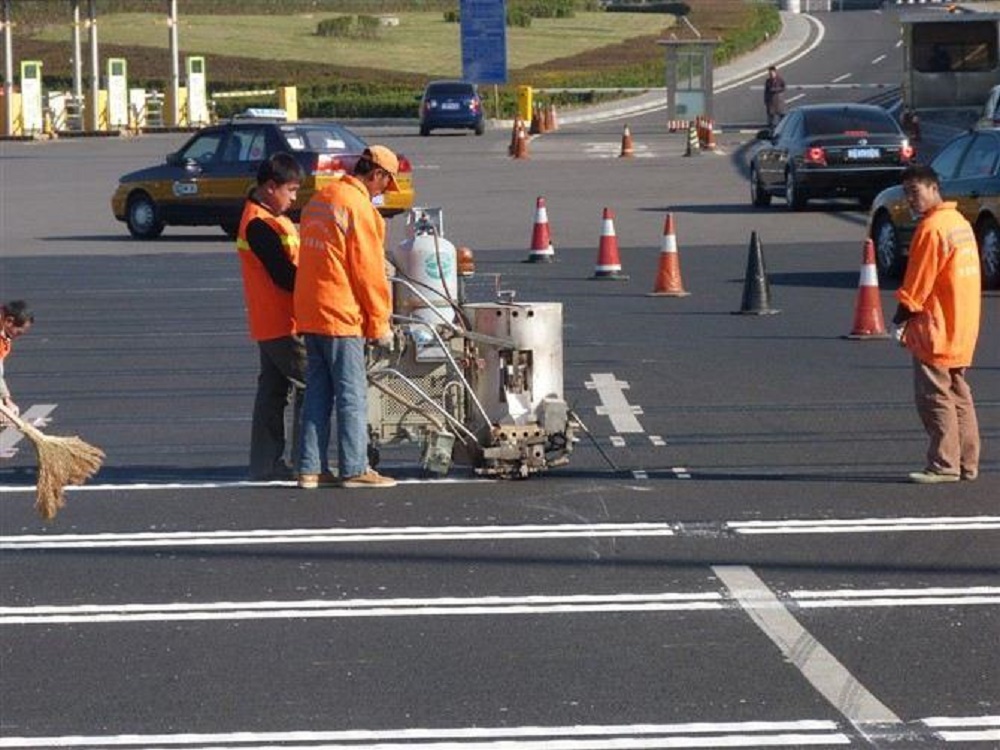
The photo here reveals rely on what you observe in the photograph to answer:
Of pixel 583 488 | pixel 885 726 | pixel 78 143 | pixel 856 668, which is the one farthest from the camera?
pixel 78 143

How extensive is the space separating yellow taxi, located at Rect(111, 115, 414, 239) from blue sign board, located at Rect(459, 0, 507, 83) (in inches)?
1516

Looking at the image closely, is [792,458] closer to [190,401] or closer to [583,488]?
[583,488]

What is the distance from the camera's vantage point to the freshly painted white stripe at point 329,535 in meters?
10.1

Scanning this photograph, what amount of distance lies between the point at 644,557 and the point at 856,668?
2.10 m

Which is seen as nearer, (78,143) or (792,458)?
(792,458)

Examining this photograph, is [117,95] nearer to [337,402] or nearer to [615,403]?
[615,403]

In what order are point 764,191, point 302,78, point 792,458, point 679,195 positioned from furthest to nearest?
1. point 302,78
2. point 679,195
3. point 764,191
4. point 792,458

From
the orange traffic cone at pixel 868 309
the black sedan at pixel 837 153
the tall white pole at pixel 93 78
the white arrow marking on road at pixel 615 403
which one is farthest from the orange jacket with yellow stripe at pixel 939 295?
the tall white pole at pixel 93 78

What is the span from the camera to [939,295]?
11.5 metres

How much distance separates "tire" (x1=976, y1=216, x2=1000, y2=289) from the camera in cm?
2061

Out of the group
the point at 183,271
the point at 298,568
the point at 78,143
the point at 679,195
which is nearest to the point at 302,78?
the point at 78,143

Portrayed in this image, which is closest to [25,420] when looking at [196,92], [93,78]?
[93,78]

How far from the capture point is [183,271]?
25.3 meters

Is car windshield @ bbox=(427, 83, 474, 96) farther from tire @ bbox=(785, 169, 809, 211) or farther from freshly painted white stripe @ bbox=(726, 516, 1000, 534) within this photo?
freshly painted white stripe @ bbox=(726, 516, 1000, 534)
